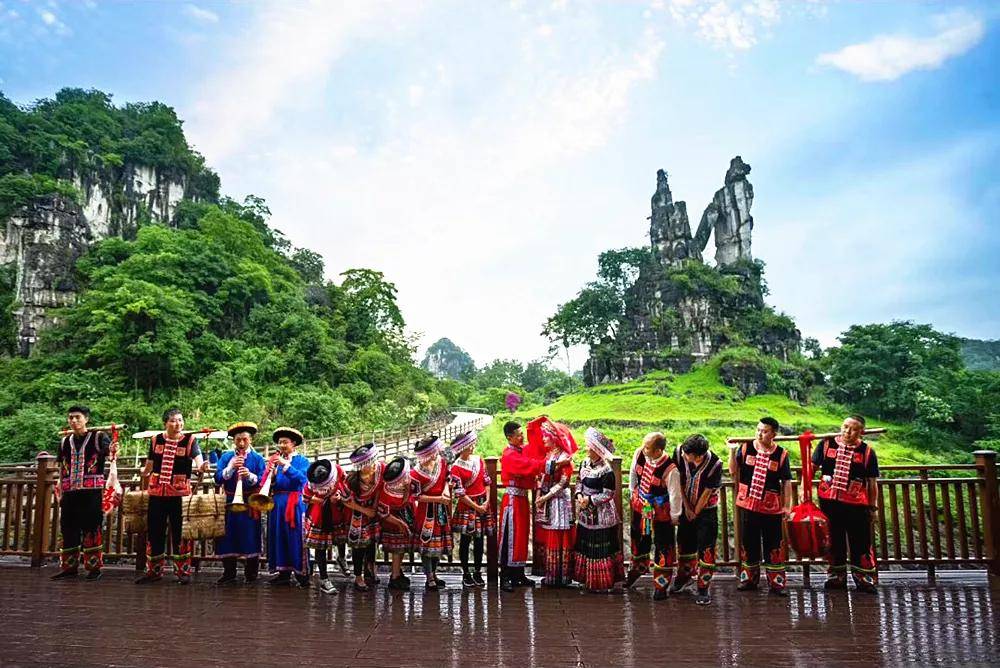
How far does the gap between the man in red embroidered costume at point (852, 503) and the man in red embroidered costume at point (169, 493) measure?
5489 millimetres

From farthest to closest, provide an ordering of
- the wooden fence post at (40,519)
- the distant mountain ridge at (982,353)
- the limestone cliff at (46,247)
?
the distant mountain ridge at (982,353) < the limestone cliff at (46,247) < the wooden fence post at (40,519)

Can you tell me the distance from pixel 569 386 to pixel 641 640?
59.3m

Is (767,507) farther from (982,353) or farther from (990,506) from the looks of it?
(982,353)

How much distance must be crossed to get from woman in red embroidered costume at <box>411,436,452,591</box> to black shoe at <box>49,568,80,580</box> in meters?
3.40

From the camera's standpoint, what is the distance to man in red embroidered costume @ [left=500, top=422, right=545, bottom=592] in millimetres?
4750

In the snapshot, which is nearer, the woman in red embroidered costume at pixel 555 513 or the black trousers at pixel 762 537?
the black trousers at pixel 762 537

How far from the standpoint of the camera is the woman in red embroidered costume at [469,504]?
476cm

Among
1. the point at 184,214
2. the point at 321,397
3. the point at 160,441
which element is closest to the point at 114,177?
the point at 184,214

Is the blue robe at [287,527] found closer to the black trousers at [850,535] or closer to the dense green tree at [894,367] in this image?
the black trousers at [850,535]

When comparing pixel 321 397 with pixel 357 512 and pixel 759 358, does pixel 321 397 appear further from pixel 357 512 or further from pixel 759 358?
pixel 759 358

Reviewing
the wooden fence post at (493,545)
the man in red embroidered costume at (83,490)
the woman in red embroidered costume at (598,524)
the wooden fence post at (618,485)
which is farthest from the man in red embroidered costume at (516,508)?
the man in red embroidered costume at (83,490)

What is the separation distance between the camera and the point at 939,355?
32094 mm

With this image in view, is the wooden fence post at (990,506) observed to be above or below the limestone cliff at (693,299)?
below

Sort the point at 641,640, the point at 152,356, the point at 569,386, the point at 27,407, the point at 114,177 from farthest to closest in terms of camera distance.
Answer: the point at 569,386 → the point at 114,177 → the point at 152,356 → the point at 27,407 → the point at 641,640
